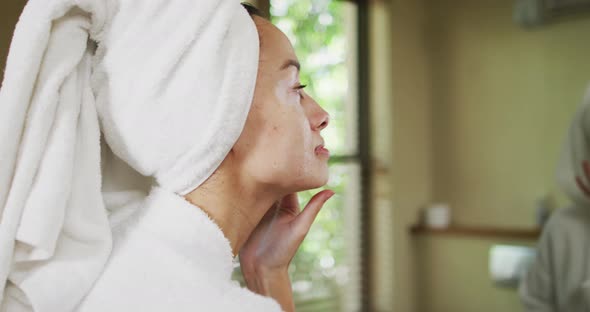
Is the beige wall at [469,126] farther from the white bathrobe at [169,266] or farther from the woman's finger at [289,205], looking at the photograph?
the white bathrobe at [169,266]

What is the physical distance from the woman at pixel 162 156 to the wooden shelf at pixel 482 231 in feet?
6.60

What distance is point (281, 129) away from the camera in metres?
0.62

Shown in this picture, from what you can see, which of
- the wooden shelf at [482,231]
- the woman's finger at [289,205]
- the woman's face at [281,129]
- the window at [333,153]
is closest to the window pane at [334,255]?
the window at [333,153]

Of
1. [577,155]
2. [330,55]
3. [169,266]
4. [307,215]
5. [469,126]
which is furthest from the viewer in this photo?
[469,126]

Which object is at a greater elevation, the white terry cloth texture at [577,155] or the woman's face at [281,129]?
the woman's face at [281,129]

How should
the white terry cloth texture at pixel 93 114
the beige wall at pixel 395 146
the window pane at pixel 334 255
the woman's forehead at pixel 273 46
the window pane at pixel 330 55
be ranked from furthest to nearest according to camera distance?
the beige wall at pixel 395 146, the window pane at pixel 334 255, the window pane at pixel 330 55, the woman's forehead at pixel 273 46, the white terry cloth texture at pixel 93 114

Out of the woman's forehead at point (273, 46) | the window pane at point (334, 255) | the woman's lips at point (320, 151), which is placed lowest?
the window pane at point (334, 255)

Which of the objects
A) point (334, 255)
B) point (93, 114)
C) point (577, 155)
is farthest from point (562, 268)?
point (93, 114)

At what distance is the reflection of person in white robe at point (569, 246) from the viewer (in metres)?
1.55

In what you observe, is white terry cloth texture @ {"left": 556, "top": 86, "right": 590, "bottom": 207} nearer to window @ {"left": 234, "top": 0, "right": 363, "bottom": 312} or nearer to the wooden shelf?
the wooden shelf

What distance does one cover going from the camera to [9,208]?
51 cm

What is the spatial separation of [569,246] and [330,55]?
4.02 feet

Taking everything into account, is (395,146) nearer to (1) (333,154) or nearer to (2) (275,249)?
(1) (333,154)

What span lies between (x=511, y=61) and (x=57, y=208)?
2.33 metres
